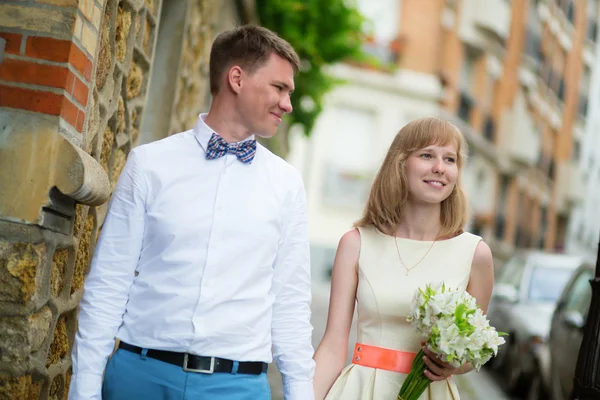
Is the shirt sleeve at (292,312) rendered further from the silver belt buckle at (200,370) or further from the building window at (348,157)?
the building window at (348,157)

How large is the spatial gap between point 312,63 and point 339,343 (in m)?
10.6

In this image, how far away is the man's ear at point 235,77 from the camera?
11.9ft

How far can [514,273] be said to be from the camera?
13.8 m

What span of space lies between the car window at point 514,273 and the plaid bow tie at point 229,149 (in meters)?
9.92

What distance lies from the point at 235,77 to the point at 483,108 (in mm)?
32149

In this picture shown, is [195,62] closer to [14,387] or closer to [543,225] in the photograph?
[14,387]

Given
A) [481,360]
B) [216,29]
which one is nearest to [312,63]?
[216,29]

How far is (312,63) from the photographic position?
1438 centimetres

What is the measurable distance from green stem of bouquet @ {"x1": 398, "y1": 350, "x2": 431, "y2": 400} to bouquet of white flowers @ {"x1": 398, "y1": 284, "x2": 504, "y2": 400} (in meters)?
0.19

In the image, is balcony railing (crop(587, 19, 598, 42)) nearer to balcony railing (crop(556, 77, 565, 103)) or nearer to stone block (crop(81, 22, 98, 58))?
balcony railing (crop(556, 77, 565, 103))

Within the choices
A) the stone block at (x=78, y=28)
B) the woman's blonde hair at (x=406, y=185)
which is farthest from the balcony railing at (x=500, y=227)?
the stone block at (x=78, y=28)

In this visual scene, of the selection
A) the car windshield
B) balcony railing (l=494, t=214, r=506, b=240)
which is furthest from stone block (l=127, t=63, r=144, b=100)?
balcony railing (l=494, t=214, r=506, b=240)

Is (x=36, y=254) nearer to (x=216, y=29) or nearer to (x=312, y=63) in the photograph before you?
(x=216, y=29)

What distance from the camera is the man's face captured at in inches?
141
